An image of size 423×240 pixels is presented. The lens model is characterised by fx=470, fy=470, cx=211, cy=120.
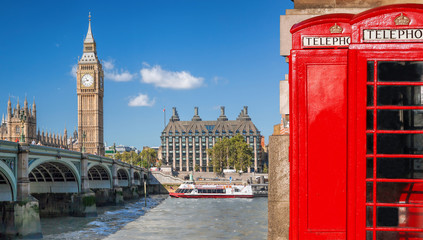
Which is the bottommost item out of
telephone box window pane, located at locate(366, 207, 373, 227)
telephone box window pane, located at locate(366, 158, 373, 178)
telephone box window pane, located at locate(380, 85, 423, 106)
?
telephone box window pane, located at locate(366, 207, 373, 227)

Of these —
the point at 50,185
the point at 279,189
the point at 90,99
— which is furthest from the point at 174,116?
the point at 279,189

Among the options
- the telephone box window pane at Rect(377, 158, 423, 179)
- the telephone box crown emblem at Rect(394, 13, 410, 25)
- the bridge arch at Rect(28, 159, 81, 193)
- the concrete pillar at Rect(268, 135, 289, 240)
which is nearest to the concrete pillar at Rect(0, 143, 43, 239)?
the bridge arch at Rect(28, 159, 81, 193)

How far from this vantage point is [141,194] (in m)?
89.2

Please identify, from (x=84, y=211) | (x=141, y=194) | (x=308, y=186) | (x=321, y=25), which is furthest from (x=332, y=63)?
(x=141, y=194)

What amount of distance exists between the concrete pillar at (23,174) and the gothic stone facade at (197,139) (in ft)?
368

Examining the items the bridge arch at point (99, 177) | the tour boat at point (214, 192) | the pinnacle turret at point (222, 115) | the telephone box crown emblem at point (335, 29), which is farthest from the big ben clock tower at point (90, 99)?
the telephone box crown emblem at point (335, 29)

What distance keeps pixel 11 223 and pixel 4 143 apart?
5.28m

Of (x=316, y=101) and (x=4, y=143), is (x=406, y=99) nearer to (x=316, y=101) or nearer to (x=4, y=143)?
(x=316, y=101)

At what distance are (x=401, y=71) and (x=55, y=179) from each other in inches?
1912

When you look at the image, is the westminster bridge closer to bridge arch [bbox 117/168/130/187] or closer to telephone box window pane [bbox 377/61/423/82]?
bridge arch [bbox 117/168/130/187]

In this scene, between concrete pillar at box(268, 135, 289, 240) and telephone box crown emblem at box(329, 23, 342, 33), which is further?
concrete pillar at box(268, 135, 289, 240)

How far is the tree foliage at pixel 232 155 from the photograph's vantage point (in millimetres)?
117188

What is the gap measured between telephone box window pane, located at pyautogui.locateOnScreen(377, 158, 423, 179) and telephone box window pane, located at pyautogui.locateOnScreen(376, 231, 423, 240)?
569 millimetres

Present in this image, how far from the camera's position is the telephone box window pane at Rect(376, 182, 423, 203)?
4.61m
